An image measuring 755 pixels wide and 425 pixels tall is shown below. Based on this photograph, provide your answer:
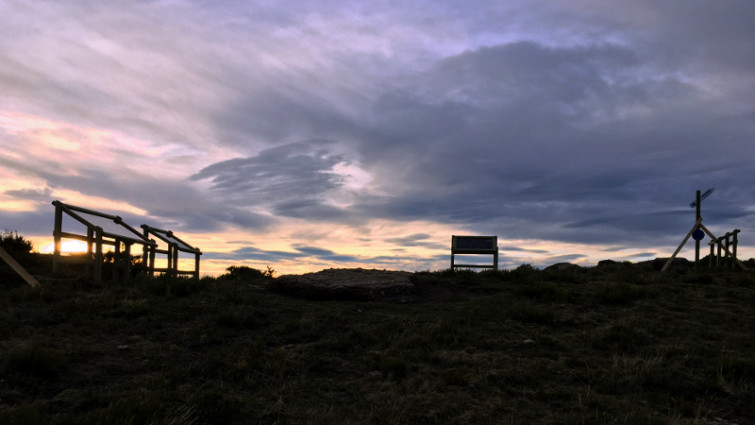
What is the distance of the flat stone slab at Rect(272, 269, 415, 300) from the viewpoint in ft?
39.2

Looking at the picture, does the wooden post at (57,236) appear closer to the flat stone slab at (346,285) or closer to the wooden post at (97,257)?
the wooden post at (97,257)

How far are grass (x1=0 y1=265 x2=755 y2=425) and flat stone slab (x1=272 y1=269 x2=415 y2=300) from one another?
89 cm

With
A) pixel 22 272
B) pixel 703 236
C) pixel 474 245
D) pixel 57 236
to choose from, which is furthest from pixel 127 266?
pixel 703 236

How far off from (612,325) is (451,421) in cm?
486

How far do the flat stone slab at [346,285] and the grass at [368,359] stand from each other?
893mm

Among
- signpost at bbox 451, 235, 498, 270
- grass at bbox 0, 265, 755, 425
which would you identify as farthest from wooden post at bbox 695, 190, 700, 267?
grass at bbox 0, 265, 755, 425

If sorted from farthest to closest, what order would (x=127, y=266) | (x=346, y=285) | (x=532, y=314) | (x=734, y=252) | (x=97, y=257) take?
1. (x=734, y=252)
2. (x=127, y=266)
3. (x=97, y=257)
4. (x=346, y=285)
5. (x=532, y=314)

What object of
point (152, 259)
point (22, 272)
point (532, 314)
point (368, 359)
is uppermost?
point (152, 259)

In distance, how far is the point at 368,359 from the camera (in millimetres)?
7000

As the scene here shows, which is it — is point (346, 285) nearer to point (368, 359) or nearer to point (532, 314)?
point (532, 314)

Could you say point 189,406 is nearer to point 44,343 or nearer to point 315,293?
point 44,343

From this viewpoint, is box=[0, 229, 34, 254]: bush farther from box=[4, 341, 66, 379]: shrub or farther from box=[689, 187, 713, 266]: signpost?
box=[689, 187, 713, 266]: signpost

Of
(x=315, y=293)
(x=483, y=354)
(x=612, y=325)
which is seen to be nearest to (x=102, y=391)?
(x=483, y=354)

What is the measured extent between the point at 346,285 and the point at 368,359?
5.24m
